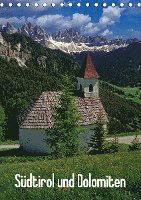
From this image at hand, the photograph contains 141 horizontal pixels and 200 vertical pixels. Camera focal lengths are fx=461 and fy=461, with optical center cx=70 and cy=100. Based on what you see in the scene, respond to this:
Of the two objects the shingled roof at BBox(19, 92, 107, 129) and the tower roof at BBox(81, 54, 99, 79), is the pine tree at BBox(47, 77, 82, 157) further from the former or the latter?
the tower roof at BBox(81, 54, 99, 79)

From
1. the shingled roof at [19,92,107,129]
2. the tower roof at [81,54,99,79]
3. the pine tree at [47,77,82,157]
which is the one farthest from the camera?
the tower roof at [81,54,99,79]

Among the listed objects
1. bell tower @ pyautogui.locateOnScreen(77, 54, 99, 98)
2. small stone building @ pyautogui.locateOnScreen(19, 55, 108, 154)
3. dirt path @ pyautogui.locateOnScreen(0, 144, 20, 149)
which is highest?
bell tower @ pyautogui.locateOnScreen(77, 54, 99, 98)

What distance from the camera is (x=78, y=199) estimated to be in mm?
15641

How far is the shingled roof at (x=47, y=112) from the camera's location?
4731 cm

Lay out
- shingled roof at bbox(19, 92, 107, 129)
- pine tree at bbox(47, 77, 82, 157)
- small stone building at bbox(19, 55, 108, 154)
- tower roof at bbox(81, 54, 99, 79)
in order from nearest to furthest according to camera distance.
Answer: pine tree at bbox(47, 77, 82, 157)
small stone building at bbox(19, 55, 108, 154)
shingled roof at bbox(19, 92, 107, 129)
tower roof at bbox(81, 54, 99, 79)

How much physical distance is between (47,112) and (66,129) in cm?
1209

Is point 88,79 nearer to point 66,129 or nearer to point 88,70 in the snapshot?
point 88,70

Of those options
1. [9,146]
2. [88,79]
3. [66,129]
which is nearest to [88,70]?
[88,79]

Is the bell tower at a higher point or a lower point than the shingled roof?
higher

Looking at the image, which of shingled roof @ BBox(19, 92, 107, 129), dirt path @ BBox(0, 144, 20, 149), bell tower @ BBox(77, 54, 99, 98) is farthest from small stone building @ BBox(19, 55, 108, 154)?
dirt path @ BBox(0, 144, 20, 149)

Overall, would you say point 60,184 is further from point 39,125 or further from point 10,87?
point 10,87

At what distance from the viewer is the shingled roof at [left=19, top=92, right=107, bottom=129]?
1863 inches

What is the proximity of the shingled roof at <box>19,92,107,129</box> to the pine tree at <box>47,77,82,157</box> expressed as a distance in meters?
9.31

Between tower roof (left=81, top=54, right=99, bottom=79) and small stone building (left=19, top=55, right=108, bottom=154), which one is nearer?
small stone building (left=19, top=55, right=108, bottom=154)
